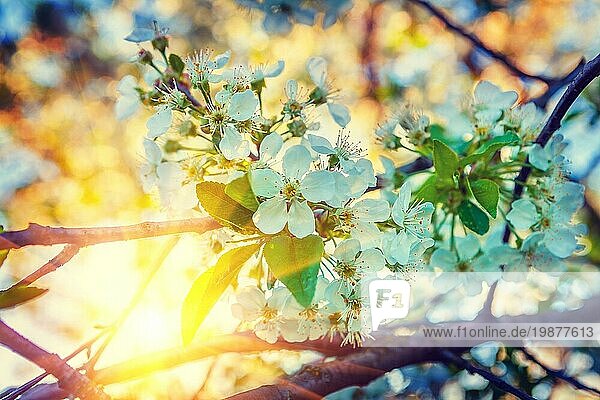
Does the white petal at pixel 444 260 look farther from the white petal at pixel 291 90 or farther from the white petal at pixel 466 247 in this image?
the white petal at pixel 291 90

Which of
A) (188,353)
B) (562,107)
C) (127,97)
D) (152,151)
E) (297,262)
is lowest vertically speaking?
(188,353)

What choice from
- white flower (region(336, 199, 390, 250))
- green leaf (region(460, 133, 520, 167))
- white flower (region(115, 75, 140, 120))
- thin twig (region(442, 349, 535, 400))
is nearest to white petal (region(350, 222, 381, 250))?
white flower (region(336, 199, 390, 250))

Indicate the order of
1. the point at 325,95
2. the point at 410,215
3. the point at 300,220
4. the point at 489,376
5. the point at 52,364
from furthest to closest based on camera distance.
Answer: the point at 325,95 → the point at 489,376 → the point at 410,215 → the point at 300,220 → the point at 52,364

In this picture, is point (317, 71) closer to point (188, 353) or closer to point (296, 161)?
point (296, 161)

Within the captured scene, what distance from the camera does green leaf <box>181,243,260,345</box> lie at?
0.69 meters

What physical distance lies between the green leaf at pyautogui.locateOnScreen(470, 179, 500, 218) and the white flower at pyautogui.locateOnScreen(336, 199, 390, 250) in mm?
160

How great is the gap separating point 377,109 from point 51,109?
54.8 inches

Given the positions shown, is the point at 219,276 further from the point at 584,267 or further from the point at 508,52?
→ the point at 508,52

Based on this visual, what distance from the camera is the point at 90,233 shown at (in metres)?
0.63

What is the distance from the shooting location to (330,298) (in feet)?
2.51

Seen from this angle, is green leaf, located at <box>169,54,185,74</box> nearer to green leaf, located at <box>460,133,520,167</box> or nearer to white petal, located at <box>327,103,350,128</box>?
white petal, located at <box>327,103,350,128</box>

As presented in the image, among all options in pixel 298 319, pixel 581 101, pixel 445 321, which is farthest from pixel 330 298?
pixel 581 101

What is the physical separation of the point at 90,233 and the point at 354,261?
0.30m

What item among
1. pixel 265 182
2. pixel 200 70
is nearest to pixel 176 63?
pixel 200 70
